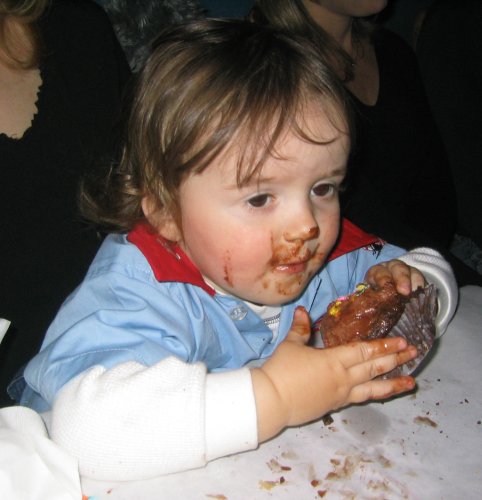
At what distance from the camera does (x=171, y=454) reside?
647mm

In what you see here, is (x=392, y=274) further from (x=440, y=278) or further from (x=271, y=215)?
(x=271, y=215)

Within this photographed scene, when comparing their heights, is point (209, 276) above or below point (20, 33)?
below

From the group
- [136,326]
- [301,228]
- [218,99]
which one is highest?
[218,99]

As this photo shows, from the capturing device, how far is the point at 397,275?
0.97m

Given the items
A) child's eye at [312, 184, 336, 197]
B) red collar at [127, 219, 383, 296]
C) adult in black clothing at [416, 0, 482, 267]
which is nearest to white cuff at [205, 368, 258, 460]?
red collar at [127, 219, 383, 296]

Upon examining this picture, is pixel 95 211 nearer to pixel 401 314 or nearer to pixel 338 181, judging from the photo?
pixel 338 181

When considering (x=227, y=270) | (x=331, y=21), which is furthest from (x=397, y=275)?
(x=331, y=21)

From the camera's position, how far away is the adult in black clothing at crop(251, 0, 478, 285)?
1.46 metres

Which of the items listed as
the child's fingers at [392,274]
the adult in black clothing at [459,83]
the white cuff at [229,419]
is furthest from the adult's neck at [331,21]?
the white cuff at [229,419]

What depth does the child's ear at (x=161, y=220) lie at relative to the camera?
0.90 meters

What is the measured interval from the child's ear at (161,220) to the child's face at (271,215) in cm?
6

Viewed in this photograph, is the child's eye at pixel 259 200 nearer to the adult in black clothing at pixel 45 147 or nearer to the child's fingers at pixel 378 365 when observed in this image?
the child's fingers at pixel 378 365

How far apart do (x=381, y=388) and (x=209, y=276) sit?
334 mm

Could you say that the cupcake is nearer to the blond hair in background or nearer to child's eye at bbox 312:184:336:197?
child's eye at bbox 312:184:336:197
